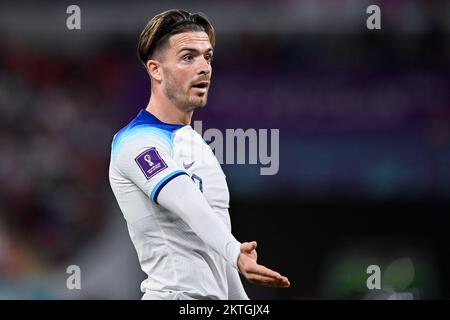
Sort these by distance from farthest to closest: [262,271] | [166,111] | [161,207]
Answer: [166,111] → [161,207] → [262,271]

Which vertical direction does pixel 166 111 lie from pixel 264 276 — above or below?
above

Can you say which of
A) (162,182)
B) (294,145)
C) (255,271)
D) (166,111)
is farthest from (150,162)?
(294,145)

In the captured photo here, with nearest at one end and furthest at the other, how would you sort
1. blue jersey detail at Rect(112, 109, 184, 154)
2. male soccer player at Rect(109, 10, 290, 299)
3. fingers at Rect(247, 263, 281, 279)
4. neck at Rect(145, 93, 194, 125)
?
1. fingers at Rect(247, 263, 281, 279)
2. male soccer player at Rect(109, 10, 290, 299)
3. blue jersey detail at Rect(112, 109, 184, 154)
4. neck at Rect(145, 93, 194, 125)

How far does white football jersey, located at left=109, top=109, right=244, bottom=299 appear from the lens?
9.29ft

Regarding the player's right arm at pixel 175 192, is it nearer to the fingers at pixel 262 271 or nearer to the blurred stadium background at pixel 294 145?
the fingers at pixel 262 271

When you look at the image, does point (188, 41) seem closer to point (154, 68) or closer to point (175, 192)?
point (154, 68)

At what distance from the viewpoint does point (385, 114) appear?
586cm

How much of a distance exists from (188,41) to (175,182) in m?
0.56

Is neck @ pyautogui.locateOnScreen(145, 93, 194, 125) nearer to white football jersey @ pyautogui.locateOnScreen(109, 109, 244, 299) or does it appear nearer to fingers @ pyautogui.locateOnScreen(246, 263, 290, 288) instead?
white football jersey @ pyautogui.locateOnScreen(109, 109, 244, 299)

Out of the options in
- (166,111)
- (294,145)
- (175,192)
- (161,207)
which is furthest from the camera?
(294,145)

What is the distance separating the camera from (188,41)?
10.1ft

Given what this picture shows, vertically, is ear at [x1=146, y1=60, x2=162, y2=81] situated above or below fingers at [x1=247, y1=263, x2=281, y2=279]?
above

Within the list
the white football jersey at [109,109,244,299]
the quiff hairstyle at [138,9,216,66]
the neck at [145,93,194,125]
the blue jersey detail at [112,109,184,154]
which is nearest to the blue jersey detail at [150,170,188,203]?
the white football jersey at [109,109,244,299]
